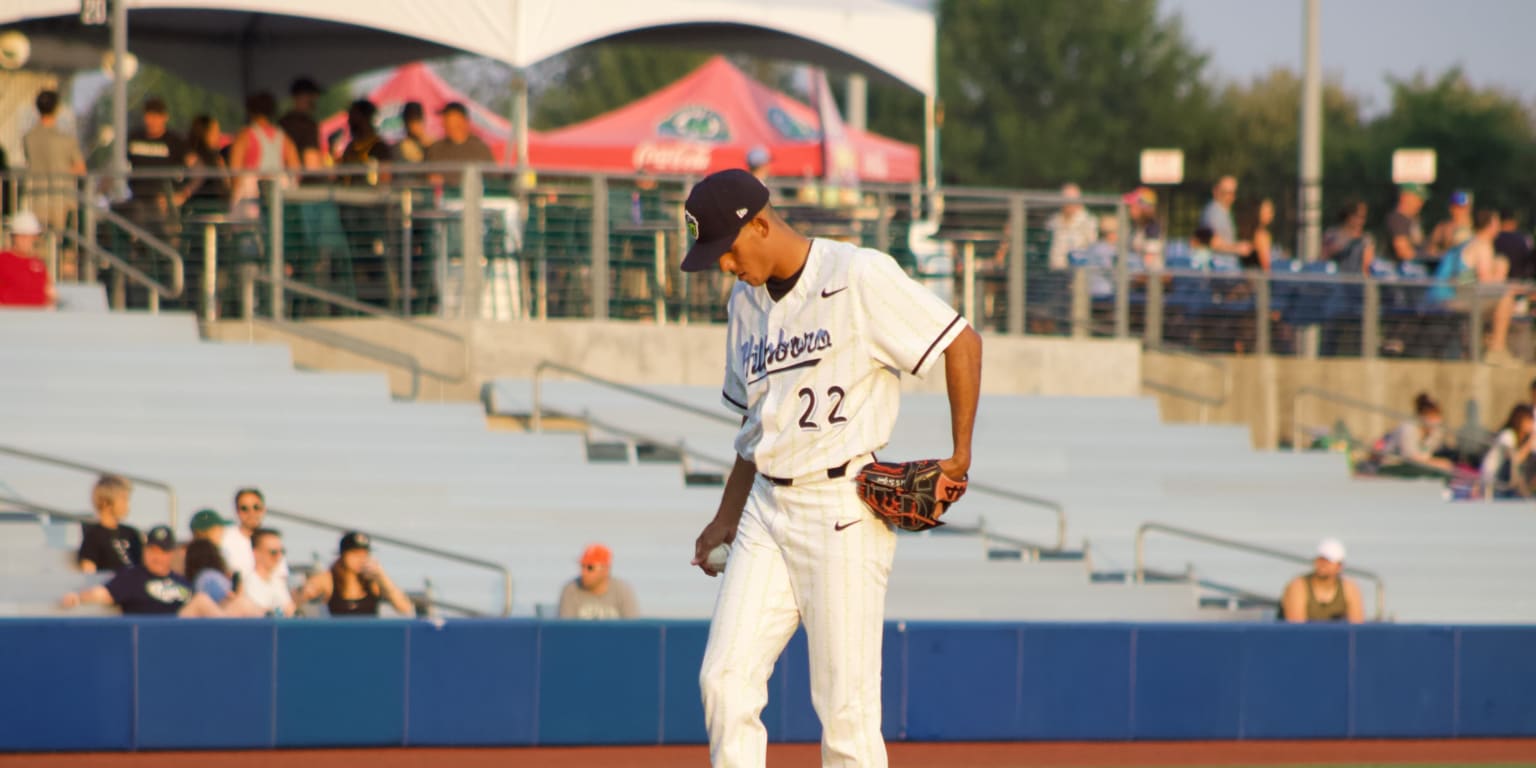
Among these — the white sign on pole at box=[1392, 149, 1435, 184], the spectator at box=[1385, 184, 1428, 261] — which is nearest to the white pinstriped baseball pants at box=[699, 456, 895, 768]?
the spectator at box=[1385, 184, 1428, 261]

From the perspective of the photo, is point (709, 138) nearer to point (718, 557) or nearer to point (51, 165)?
point (51, 165)

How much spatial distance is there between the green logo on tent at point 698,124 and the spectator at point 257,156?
1255 cm

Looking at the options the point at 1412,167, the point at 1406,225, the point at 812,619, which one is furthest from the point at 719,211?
the point at 1412,167

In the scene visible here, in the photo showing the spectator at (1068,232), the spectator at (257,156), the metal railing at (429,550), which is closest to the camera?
the metal railing at (429,550)

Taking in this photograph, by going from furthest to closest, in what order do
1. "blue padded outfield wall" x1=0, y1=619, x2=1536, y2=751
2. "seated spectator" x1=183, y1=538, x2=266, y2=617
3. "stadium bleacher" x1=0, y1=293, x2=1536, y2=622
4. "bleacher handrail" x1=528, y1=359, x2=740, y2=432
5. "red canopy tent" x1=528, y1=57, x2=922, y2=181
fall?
1. "red canopy tent" x1=528, y1=57, x2=922, y2=181
2. "bleacher handrail" x1=528, y1=359, x2=740, y2=432
3. "stadium bleacher" x1=0, y1=293, x2=1536, y2=622
4. "seated spectator" x1=183, y1=538, x2=266, y2=617
5. "blue padded outfield wall" x1=0, y1=619, x2=1536, y2=751

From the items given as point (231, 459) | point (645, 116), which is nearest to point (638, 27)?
point (231, 459)

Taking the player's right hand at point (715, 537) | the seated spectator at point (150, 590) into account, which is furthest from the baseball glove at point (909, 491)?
the seated spectator at point (150, 590)

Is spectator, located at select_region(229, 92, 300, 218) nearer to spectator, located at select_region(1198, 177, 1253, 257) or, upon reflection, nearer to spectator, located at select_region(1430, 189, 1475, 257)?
spectator, located at select_region(1198, 177, 1253, 257)

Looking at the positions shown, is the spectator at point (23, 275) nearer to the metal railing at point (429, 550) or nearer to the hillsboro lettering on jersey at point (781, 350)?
the metal railing at point (429, 550)

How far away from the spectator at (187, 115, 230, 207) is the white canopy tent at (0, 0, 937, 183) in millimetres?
839

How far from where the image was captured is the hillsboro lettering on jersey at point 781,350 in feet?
19.9

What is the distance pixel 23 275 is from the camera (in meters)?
14.0

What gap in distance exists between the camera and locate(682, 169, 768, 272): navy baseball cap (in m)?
5.94

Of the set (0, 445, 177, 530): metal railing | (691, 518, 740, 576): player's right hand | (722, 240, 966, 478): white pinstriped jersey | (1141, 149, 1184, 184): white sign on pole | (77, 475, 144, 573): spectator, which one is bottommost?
(77, 475, 144, 573): spectator
